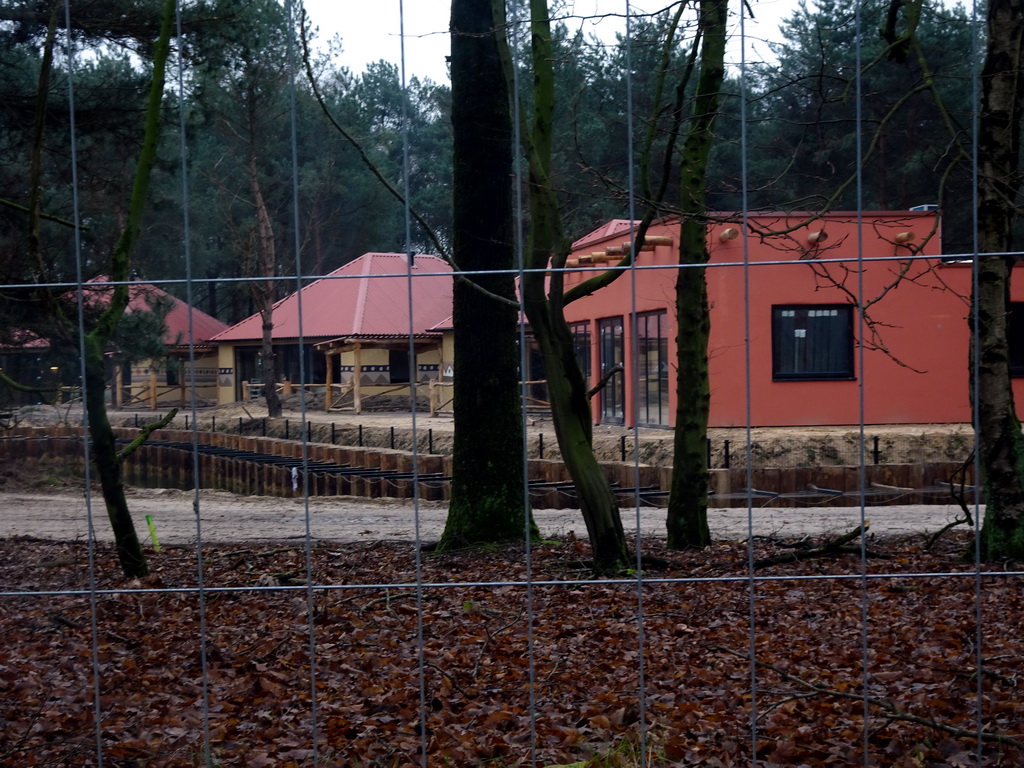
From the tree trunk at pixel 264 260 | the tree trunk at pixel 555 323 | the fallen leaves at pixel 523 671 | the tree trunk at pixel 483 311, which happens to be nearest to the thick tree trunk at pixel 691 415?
the fallen leaves at pixel 523 671

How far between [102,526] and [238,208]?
39.4 ft

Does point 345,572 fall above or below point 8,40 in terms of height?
below

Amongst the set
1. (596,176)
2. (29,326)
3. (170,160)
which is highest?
(170,160)

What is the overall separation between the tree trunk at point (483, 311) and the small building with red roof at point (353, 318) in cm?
41

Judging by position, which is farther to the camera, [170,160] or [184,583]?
[170,160]

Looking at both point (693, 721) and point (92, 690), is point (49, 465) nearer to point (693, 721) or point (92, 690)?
point (92, 690)

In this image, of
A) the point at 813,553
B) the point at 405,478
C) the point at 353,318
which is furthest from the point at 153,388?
the point at 813,553

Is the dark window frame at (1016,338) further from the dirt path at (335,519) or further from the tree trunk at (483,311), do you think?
the tree trunk at (483,311)

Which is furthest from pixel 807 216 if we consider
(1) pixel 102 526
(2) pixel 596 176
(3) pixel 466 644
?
(1) pixel 102 526

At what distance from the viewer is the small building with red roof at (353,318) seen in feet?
13.6

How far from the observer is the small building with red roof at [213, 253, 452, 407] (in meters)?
4.14

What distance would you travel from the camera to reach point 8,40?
34.4 feet

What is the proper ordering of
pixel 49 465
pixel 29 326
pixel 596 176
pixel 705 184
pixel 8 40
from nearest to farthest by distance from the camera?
pixel 596 176 → pixel 705 184 → pixel 29 326 → pixel 8 40 → pixel 49 465

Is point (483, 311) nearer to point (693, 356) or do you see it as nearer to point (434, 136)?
point (693, 356)
